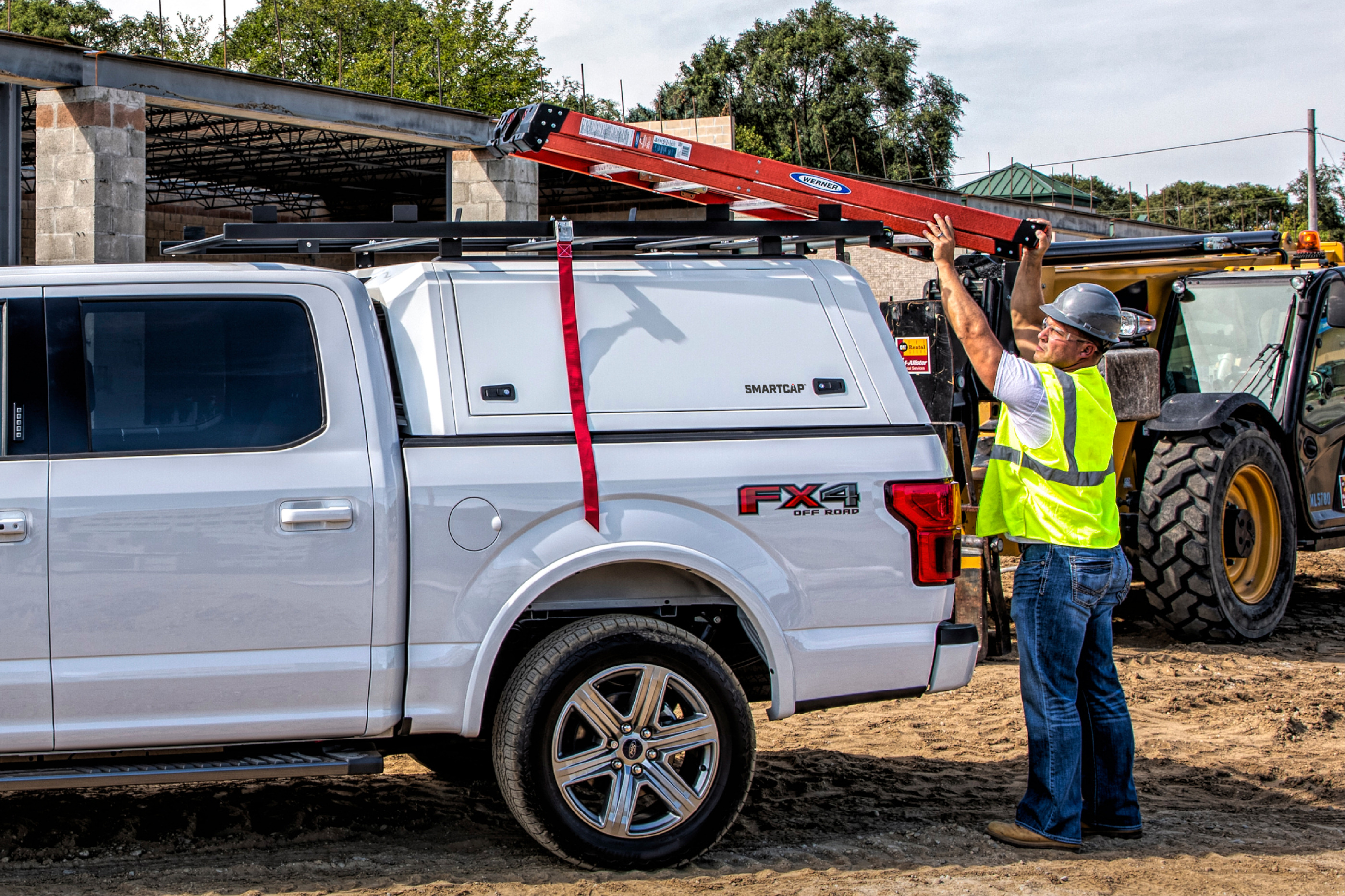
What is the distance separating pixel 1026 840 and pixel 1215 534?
4315 millimetres

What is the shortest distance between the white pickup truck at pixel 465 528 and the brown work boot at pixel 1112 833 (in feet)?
3.03

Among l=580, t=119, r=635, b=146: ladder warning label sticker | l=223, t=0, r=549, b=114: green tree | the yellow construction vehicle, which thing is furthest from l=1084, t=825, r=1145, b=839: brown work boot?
l=223, t=0, r=549, b=114: green tree

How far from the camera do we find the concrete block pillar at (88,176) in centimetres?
1337

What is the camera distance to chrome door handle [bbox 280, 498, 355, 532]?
4191 mm

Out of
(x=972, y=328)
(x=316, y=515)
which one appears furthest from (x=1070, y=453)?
(x=316, y=515)

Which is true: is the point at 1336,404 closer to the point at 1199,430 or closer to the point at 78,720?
the point at 1199,430

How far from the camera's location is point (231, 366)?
4.36 m

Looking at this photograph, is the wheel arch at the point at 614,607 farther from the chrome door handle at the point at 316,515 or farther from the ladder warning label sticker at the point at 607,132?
the ladder warning label sticker at the point at 607,132

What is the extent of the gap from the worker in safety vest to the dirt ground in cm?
22

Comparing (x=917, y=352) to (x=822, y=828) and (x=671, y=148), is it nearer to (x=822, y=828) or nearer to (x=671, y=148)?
(x=671, y=148)

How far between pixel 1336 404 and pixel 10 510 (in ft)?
30.2

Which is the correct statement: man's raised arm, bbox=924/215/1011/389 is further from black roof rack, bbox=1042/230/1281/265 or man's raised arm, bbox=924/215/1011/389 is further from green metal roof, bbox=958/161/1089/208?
green metal roof, bbox=958/161/1089/208

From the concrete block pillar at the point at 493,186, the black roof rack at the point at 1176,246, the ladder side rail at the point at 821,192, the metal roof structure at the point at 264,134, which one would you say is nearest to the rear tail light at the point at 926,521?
the ladder side rail at the point at 821,192

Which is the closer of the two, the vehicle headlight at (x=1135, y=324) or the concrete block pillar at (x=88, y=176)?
the vehicle headlight at (x=1135, y=324)
